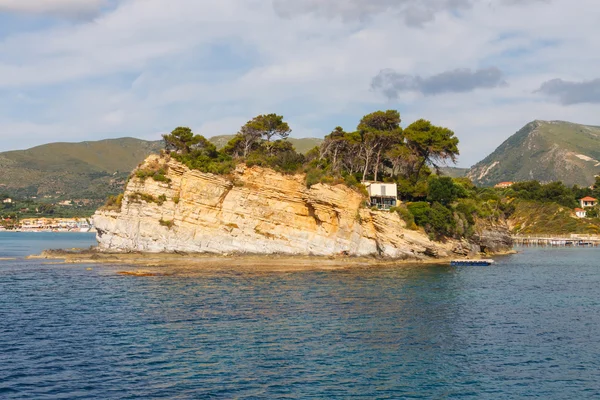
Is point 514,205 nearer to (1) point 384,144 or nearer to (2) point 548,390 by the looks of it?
(1) point 384,144

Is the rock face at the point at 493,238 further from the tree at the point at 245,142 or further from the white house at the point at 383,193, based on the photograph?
the tree at the point at 245,142

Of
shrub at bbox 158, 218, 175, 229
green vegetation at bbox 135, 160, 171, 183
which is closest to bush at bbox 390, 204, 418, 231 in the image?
Answer: shrub at bbox 158, 218, 175, 229

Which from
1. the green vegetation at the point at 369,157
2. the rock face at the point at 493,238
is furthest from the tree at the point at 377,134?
the rock face at the point at 493,238

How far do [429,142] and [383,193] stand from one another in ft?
38.8

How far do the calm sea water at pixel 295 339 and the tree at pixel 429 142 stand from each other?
31.7 m

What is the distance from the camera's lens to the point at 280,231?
74.2 m

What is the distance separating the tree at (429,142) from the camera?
80000mm

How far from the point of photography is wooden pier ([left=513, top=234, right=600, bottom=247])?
136 meters

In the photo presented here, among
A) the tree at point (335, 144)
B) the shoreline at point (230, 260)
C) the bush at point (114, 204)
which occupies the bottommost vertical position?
the shoreline at point (230, 260)

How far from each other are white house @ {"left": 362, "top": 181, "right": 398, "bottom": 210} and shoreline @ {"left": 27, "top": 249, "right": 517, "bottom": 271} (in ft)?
26.8

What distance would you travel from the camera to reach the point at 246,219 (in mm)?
74562

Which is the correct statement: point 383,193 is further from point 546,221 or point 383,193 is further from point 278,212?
point 546,221

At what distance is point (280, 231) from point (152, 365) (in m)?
49.5

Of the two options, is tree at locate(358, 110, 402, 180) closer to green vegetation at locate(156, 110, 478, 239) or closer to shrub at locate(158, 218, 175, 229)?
green vegetation at locate(156, 110, 478, 239)
